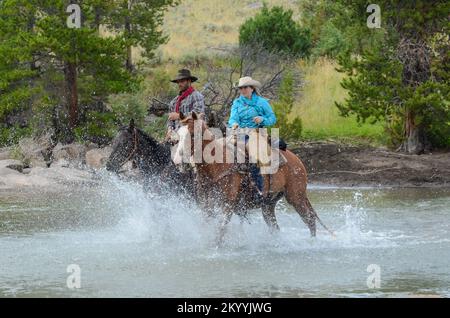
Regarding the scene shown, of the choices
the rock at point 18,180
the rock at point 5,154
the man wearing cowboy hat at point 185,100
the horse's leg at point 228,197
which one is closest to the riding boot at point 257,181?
the horse's leg at point 228,197

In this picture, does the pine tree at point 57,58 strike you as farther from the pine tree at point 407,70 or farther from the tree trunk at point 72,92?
the pine tree at point 407,70

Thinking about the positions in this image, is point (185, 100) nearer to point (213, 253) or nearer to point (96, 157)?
point (213, 253)

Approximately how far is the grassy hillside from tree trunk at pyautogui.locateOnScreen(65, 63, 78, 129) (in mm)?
6959

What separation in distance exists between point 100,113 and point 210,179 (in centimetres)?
1465

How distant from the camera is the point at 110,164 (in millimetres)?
14547

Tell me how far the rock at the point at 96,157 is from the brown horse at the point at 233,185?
11379mm

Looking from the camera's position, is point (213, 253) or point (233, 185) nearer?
point (213, 253)

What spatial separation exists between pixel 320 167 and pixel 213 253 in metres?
11.4

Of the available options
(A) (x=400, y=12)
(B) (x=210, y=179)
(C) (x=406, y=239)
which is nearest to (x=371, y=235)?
(C) (x=406, y=239)

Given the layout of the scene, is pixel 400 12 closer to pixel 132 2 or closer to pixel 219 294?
pixel 132 2

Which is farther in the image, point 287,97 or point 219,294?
point 287,97

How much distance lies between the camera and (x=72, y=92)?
27.7 m

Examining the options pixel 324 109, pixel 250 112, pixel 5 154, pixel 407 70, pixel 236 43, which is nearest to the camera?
pixel 250 112

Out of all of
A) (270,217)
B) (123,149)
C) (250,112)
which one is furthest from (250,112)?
(123,149)
